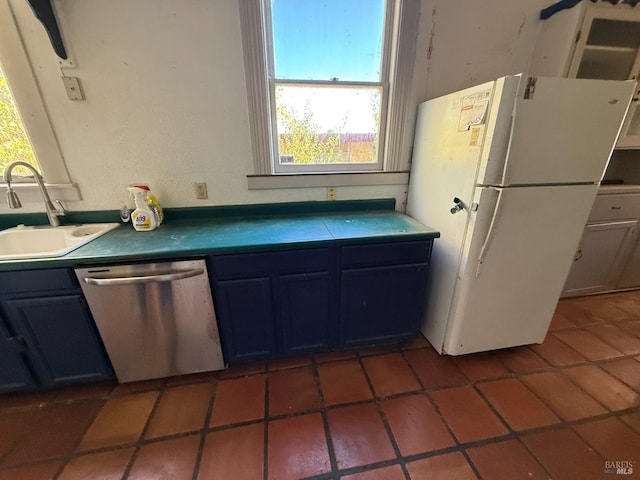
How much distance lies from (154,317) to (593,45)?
11.0 feet

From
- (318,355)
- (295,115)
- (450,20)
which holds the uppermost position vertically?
(450,20)

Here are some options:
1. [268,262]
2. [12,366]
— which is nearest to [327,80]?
[268,262]

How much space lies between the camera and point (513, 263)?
4.95 ft

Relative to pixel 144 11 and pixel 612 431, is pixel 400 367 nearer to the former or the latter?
pixel 612 431

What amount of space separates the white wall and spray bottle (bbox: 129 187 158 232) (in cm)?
17

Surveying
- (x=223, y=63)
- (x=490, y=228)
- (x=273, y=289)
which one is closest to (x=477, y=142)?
(x=490, y=228)

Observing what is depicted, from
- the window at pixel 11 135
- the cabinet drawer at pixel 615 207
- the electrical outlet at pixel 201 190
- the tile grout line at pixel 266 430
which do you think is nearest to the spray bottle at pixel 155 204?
the electrical outlet at pixel 201 190

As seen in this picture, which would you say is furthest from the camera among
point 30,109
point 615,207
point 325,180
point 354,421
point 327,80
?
point 615,207

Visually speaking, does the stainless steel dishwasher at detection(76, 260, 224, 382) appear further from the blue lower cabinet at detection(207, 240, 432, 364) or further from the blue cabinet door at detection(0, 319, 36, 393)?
the blue cabinet door at detection(0, 319, 36, 393)

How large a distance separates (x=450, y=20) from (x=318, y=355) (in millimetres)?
2401

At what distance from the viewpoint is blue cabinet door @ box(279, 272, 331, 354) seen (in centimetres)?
153

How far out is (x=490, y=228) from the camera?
1.36 meters

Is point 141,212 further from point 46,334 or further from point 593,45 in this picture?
point 593,45

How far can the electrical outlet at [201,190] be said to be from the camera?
5.86 ft
